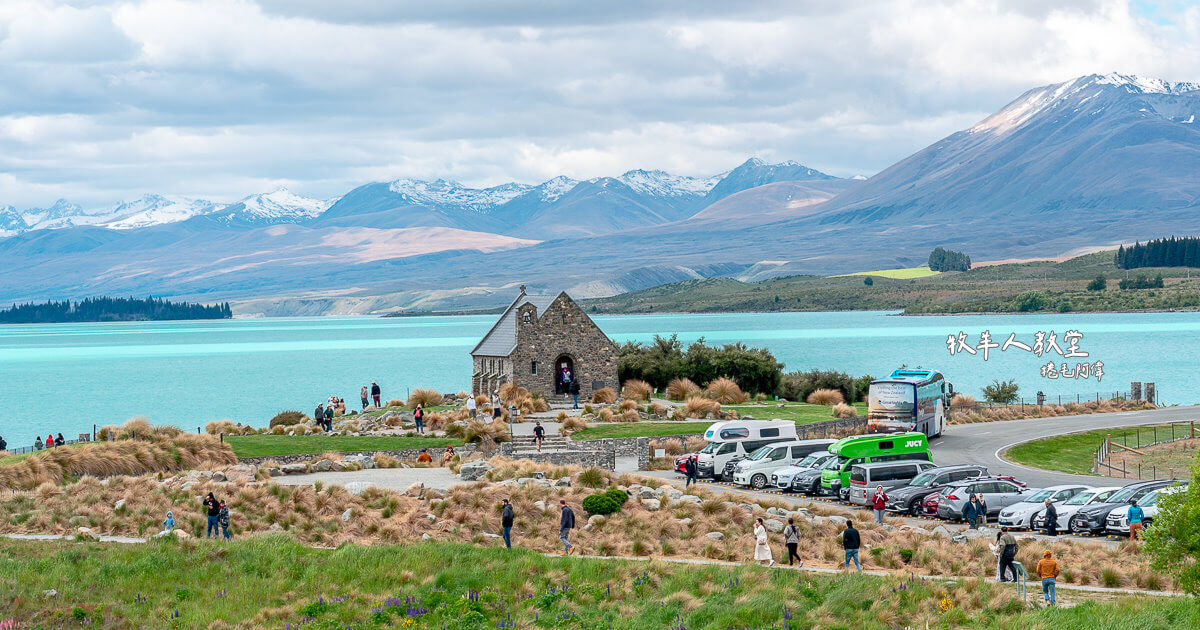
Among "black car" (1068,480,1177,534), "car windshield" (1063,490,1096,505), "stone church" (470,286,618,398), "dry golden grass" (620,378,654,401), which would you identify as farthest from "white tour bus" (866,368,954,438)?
"black car" (1068,480,1177,534)

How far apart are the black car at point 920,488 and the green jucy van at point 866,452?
2.25m

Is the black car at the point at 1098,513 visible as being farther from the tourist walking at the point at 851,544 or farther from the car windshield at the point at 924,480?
the tourist walking at the point at 851,544

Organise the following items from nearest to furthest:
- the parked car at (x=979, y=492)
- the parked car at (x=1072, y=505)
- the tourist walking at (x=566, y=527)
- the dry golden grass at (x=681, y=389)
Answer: the tourist walking at (x=566, y=527) → the parked car at (x=1072, y=505) → the parked car at (x=979, y=492) → the dry golden grass at (x=681, y=389)

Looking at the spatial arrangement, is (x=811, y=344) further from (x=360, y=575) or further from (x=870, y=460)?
(x=360, y=575)

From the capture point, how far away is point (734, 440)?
41.2m

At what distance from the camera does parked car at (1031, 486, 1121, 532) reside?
2894cm

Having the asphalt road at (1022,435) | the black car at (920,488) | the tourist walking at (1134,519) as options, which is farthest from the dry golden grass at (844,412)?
the tourist walking at (1134,519)

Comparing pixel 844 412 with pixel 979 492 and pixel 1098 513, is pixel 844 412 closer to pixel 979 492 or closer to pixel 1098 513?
pixel 979 492

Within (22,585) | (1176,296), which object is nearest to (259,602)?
(22,585)

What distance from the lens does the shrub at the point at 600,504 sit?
28.6 meters

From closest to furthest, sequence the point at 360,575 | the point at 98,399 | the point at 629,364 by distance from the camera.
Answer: the point at 360,575, the point at 629,364, the point at 98,399

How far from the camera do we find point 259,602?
20.2 m

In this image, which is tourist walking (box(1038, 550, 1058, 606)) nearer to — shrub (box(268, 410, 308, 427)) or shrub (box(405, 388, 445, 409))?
shrub (box(405, 388, 445, 409))

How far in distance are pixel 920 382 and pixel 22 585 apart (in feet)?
118
